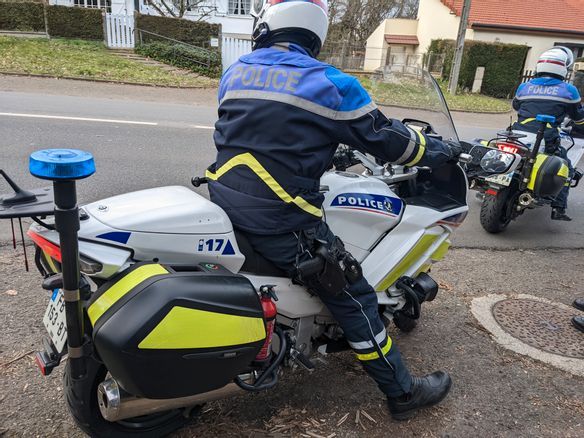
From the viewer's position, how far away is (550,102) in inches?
241

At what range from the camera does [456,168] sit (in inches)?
115

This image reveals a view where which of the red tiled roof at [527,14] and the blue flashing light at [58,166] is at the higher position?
the red tiled roof at [527,14]

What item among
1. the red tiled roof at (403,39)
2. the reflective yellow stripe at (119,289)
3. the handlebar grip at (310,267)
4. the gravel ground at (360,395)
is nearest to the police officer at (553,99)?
the gravel ground at (360,395)

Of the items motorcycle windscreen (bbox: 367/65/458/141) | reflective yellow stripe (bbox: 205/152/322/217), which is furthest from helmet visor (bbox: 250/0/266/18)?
motorcycle windscreen (bbox: 367/65/458/141)

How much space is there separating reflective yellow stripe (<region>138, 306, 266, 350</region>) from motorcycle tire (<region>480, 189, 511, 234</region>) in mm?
4219

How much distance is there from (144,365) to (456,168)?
2057 millimetres

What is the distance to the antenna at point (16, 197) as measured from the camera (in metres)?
1.82

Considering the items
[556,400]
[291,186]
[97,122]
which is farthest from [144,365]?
[97,122]

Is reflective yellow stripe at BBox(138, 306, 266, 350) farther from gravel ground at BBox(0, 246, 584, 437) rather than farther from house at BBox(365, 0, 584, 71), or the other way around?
house at BBox(365, 0, 584, 71)

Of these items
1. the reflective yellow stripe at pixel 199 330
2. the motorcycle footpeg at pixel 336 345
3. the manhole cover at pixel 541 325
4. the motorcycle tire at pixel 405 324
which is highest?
the reflective yellow stripe at pixel 199 330

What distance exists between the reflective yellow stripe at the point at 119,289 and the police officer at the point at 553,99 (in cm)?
550

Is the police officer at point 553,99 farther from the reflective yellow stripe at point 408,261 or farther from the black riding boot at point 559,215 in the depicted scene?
the reflective yellow stripe at point 408,261

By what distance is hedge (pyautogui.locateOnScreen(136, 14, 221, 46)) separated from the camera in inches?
808

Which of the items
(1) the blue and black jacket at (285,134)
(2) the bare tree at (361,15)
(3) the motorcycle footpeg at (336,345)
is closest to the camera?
(1) the blue and black jacket at (285,134)
